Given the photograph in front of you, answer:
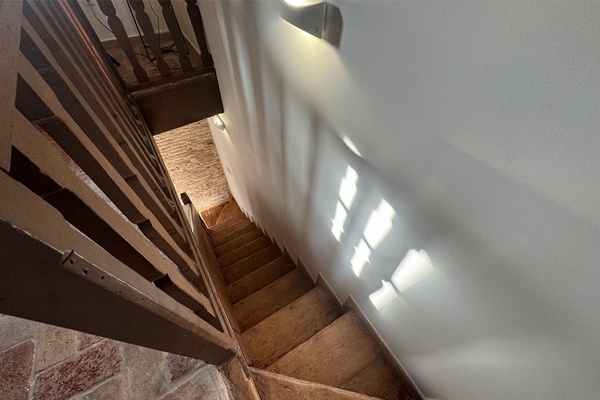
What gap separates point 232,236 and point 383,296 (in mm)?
3393

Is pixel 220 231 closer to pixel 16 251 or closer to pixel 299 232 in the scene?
pixel 299 232

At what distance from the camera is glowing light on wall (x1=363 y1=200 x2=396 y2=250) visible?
38.8 inches

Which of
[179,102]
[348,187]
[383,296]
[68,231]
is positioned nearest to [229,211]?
[179,102]

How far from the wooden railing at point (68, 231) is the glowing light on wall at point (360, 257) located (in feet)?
2.49

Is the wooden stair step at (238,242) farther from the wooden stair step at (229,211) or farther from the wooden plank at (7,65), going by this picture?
the wooden plank at (7,65)

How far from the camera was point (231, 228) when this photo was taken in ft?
15.5

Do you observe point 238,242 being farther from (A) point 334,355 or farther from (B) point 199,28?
(B) point 199,28

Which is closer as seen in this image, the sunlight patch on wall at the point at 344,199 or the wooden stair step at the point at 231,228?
the sunlight patch on wall at the point at 344,199

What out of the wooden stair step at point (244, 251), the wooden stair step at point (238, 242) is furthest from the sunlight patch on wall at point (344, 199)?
the wooden stair step at point (238, 242)

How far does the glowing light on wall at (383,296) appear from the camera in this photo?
129 cm

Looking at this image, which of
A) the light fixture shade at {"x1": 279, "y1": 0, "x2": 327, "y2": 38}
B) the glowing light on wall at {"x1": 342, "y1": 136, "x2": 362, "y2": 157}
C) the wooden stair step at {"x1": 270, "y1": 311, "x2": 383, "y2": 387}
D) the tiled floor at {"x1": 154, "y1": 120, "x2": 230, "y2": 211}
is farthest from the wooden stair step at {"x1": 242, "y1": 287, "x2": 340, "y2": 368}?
the tiled floor at {"x1": 154, "y1": 120, "x2": 230, "y2": 211}

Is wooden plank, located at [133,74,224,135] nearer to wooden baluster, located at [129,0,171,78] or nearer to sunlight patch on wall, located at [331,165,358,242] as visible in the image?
wooden baluster, located at [129,0,171,78]

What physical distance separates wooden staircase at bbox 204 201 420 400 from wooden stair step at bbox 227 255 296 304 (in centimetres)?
1

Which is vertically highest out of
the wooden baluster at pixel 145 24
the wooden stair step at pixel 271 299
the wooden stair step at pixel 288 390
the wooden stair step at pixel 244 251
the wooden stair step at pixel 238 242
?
the wooden baluster at pixel 145 24
